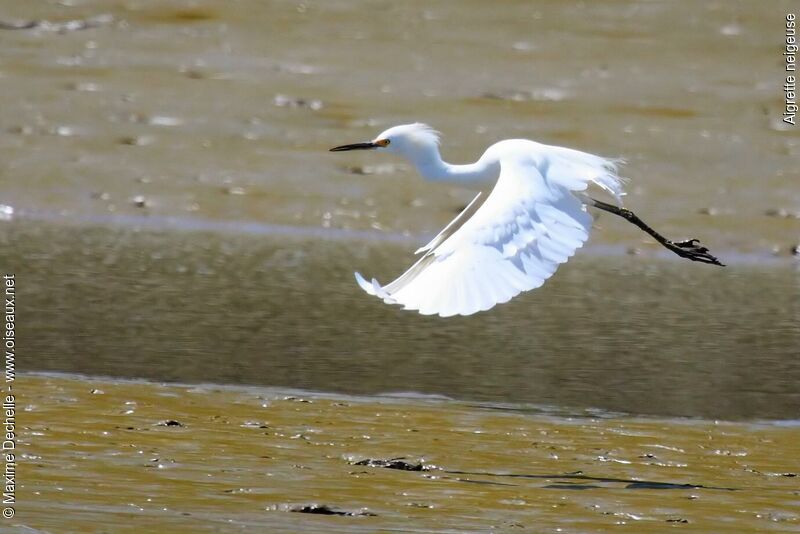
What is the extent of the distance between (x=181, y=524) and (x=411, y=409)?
2763 mm

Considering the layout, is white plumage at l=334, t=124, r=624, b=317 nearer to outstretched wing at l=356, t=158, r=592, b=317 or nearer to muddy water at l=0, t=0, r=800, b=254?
outstretched wing at l=356, t=158, r=592, b=317

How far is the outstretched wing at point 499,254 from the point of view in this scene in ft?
19.7

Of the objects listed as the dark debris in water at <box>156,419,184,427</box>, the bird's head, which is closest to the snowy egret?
the bird's head

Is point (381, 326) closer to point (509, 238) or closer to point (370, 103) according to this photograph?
point (509, 238)

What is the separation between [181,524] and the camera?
4938 millimetres

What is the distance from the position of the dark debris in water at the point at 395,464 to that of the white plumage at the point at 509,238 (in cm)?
69

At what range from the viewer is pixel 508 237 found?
6473mm

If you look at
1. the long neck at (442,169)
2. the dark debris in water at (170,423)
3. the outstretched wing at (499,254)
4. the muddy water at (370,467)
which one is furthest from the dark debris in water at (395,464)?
the long neck at (442,169)

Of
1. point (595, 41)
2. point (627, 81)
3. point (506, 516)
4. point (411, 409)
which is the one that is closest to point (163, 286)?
point (411, 409)

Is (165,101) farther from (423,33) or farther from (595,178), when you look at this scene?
(595,178)

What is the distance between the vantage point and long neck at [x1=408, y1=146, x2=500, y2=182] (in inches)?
322

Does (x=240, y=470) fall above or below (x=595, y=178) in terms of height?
below

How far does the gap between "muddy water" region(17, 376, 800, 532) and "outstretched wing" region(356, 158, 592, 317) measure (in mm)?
724

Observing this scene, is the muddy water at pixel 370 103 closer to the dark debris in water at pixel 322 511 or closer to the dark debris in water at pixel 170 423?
the dark debris in water at pixel 170 423
